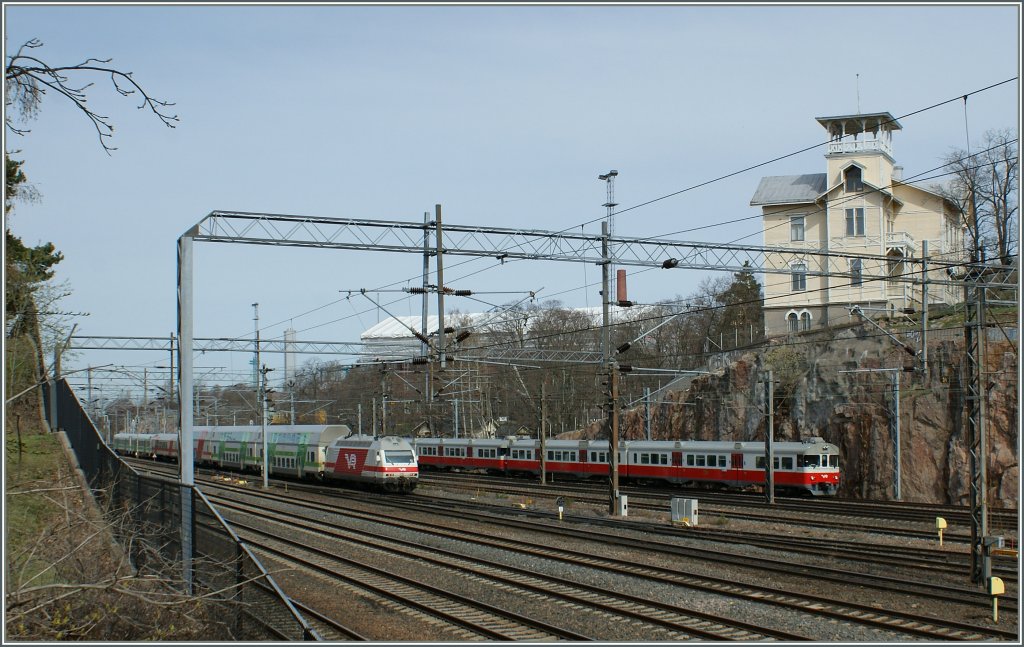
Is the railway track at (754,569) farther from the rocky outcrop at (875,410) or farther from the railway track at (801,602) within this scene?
the rocky outcrop at (875,410)

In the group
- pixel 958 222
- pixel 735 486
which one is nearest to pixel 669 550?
pixel 735 486

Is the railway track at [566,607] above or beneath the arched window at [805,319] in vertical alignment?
beneath

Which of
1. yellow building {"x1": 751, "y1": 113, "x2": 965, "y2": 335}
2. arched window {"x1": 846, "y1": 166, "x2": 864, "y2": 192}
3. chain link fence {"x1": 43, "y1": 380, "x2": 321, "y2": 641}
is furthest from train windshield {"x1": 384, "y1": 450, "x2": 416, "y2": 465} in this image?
arched window {"x1": 846, "y1": 166, "x2": 864, "y2": 192}

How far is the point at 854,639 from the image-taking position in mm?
13398

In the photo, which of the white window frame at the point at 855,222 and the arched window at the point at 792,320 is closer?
the white window frame at the point at 855,222

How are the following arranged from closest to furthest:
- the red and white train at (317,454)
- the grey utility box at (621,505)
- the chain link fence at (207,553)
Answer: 1. the chain link fence at (207,553)
2. the grey utility box at (621,505)
3. the red and white train at (317,454)

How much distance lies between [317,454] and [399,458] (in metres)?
6.26

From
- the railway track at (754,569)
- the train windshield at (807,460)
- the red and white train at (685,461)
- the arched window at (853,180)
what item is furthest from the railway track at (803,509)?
the arched window at (853,180)

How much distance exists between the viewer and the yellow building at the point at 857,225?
2142 inches

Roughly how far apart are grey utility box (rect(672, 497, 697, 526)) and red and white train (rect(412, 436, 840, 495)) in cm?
1140

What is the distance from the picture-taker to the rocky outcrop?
38594 millimetres

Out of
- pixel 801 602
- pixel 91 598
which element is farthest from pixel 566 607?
pixel 91 598

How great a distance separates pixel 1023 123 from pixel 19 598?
1302 centimetres

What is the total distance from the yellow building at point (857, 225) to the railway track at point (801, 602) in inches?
1430
